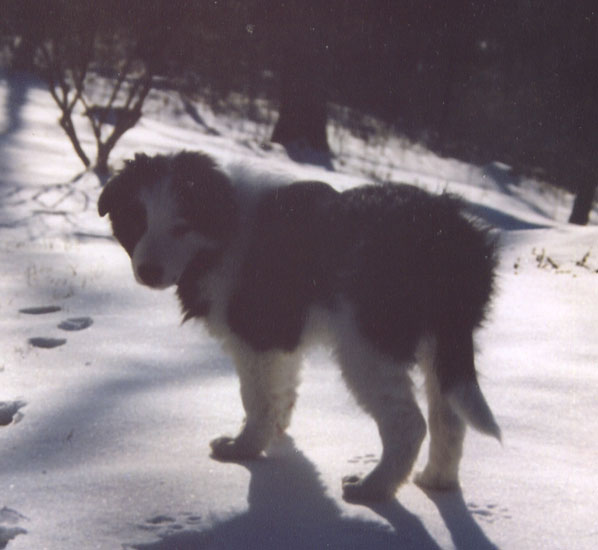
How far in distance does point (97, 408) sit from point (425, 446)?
4.59 feet

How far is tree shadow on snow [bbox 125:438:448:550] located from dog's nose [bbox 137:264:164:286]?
822mm

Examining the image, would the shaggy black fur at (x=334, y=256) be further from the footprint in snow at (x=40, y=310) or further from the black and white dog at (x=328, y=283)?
the footprint in snow at (x=40, y=310)

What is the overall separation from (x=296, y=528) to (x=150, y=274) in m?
1.06

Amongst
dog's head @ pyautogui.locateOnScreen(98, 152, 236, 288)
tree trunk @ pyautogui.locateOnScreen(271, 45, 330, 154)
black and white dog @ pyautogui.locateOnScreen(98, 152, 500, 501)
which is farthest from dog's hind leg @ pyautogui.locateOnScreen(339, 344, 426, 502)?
tree trunk @ pyautogui.locateOnScreen(271, 45, 330, 154)

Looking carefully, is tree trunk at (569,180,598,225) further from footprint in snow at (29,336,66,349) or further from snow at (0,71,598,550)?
footprint in snow at (29,336,66,349)

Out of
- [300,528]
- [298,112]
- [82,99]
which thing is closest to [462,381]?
[300,528]

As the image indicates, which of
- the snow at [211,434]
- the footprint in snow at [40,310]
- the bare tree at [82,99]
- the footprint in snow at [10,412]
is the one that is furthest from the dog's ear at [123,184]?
the bare tree at [82,99]

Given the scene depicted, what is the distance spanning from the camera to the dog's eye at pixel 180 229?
3164 millimetres

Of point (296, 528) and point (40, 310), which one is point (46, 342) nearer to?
point (40, 310)

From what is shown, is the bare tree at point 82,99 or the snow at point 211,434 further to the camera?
the bare tree at point 82,99

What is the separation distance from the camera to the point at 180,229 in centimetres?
318

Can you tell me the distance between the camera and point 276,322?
3.20 meters

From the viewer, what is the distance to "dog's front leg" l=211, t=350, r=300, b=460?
3.30 meters

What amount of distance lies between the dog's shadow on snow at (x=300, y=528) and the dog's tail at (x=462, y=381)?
0.33 m
